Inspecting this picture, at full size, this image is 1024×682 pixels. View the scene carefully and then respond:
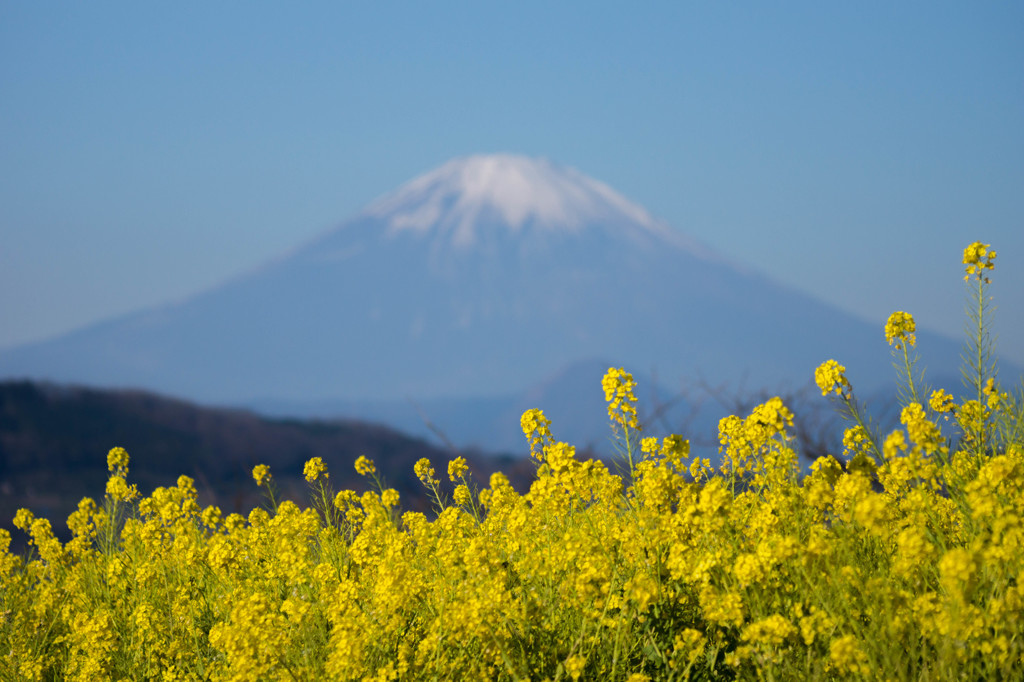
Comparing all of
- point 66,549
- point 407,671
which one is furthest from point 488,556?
point 66,549

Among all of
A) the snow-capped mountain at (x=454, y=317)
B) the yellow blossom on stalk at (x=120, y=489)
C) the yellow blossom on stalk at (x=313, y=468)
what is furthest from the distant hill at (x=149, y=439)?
the snow-capped mountain at (x=454, y=317)

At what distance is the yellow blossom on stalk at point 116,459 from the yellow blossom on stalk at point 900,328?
485 centimetres

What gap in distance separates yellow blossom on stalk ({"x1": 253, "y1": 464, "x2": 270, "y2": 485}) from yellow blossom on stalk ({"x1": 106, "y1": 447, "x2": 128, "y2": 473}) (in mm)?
1125

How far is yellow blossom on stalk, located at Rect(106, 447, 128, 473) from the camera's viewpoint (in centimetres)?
571

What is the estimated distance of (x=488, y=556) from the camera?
324 centimetres

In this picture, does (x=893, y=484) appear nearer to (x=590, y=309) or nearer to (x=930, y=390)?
(x=930, y=390)

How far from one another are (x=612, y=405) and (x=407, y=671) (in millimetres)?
1376

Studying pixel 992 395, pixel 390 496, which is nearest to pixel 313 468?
pixel 390 496

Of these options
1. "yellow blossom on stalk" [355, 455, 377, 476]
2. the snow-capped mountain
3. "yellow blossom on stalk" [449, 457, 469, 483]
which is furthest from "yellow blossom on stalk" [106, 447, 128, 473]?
the snow-capped mountain

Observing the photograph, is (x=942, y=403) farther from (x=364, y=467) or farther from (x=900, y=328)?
(x=364, y=467)

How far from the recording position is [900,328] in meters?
4.06

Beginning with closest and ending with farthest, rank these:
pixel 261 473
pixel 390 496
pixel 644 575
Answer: pixel 644 575, pixel 390 496, pixel 261 473

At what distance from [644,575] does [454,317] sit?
590 feet

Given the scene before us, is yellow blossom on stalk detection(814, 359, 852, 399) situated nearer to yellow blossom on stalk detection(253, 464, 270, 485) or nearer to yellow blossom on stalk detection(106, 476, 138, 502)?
yellow blossom on stalk detection(253, 464, 270, 485)
